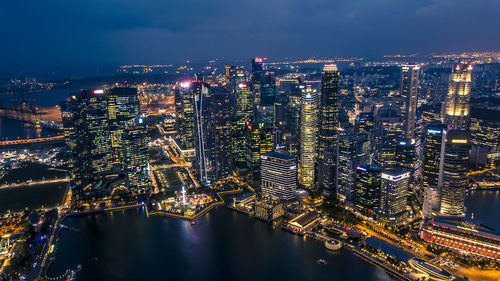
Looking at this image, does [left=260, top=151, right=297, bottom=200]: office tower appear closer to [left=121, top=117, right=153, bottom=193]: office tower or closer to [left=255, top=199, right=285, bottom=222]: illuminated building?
[left=255, top=199, right=285, bottom=222]: illuminated building

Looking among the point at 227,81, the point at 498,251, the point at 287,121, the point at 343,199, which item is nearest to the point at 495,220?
the point at 498,251

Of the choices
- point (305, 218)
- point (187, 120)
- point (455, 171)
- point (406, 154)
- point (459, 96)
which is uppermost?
point (459, 96)

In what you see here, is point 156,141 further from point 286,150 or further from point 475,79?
point 475,79

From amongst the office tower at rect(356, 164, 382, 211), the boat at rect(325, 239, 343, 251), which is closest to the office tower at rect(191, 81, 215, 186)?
the office tower at rect(356, 164, 382, 211)

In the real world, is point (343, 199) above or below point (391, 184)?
below

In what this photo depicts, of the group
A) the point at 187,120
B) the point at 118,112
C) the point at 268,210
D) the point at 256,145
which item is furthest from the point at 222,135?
the point at 118,112

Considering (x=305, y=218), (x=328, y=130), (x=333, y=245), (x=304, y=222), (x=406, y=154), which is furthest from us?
(x=328, y=130)

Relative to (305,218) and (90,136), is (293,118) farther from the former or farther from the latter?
(90,136)
